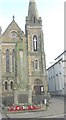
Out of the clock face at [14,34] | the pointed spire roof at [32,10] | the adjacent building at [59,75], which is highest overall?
the pointed spire roof at [32,10]

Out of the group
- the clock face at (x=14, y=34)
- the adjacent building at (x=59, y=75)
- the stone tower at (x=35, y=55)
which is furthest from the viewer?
the adjacent building at (x=59, y=75)

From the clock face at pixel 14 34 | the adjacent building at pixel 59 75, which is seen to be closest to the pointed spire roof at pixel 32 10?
the clock face at pixel 14 34

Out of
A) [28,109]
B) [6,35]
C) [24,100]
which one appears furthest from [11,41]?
[28,109]

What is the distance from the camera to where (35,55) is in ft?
191

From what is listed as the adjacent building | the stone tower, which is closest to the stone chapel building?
the stone tower

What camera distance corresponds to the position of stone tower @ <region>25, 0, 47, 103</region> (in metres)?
57.2

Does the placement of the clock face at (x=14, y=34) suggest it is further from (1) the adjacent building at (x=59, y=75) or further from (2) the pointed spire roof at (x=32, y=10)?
(1) the adjacent building at (x=59, y=75)

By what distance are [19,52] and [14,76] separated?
5822 mm

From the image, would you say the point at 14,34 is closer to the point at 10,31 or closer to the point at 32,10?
the point at 10,31

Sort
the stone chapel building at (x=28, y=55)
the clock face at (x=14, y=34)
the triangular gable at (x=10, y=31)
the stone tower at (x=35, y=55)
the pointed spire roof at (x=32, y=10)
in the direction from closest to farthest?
the stone chapel building at (x=28, y=55) < the stone tower at (x=35, y=55) < the triangular gable at (x=10, y=31) < the clock face at (x=14, y=34) < the pointed spire roof at (x=32, y=10)

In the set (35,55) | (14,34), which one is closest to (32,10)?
(14,34)

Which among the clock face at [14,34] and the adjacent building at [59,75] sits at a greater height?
the clock face at [14,34]

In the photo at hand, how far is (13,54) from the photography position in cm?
5809

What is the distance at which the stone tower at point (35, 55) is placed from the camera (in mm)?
57219
